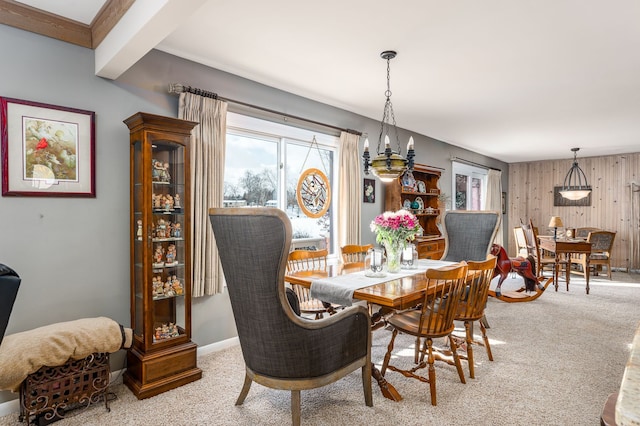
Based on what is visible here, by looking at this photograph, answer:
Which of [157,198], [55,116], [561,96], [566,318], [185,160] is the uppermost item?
[561,96]

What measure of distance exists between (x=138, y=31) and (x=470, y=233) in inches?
131

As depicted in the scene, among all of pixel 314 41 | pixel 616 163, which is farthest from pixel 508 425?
pixel 616 163

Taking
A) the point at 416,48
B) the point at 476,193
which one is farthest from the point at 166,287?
the point at 476,193

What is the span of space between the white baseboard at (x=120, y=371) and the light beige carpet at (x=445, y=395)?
1.9 inches

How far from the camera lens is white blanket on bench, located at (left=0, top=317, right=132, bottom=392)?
199 cm

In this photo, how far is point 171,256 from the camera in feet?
9.00

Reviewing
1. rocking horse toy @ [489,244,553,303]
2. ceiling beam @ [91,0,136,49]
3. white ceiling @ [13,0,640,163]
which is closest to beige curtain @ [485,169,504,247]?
rocking horse toy @ [489,244,553,303]

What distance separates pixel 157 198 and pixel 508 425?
8.74 feet

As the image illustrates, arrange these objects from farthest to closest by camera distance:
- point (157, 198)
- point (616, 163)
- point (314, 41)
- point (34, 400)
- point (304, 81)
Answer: point (616, 163)
point (304, 81)
point (314, 41)
point (157, 198)
point (34, 400)

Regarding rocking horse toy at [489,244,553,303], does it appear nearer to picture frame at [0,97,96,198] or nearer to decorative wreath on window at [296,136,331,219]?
decorative wreath on window at [296,136,331,219]

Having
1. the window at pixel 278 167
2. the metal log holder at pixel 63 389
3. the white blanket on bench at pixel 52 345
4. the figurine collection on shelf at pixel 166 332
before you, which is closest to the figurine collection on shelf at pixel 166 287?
the figurine collection on shelf at pixel 166 332

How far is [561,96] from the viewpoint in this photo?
4105 mm

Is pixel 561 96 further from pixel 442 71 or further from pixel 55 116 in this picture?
pixel 55 116

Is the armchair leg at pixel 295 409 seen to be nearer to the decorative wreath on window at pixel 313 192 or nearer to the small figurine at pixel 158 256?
the small figurine at pixel 158 256
